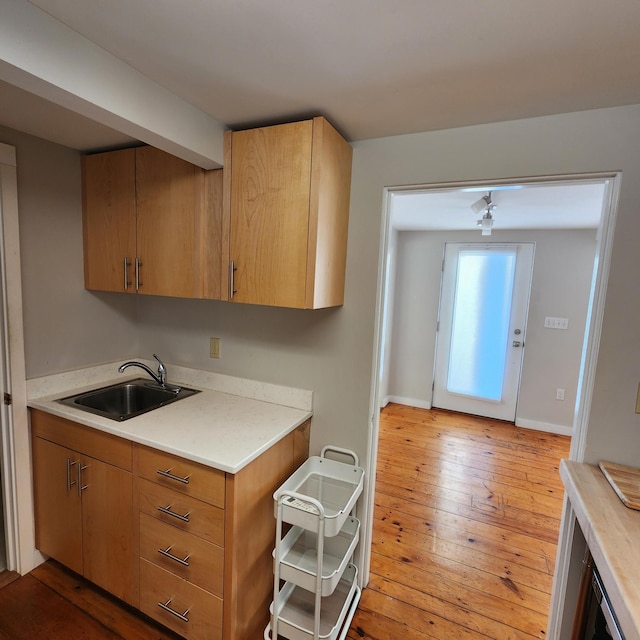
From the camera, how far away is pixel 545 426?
3918mm

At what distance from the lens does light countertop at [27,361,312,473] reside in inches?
54.9

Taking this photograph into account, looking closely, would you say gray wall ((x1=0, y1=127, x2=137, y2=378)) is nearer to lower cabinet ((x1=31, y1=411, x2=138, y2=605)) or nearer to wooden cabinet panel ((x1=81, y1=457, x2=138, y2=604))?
lower cabinet ((x1=31, y1=411, x2=138, y2=605))

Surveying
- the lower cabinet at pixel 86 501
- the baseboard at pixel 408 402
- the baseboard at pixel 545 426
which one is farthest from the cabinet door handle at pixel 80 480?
the baseboard at pixel 545 426

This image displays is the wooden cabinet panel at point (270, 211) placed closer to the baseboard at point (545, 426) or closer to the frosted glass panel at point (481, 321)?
the frosted glass panel at point (481, 321)

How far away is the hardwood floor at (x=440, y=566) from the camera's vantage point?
1.61 meters

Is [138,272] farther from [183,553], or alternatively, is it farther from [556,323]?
[556,323]

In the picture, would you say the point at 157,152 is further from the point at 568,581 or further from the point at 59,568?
the point at 568,581

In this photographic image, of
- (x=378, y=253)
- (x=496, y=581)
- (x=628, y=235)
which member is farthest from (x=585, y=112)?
(x=496, y=581)

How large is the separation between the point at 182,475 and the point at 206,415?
36 centimetres

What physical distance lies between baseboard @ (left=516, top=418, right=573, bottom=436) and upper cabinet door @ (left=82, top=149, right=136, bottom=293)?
4157 mm

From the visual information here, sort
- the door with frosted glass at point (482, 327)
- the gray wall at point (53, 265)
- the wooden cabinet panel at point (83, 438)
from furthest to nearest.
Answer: the door with frosted glass at point (482, 327)
the gray wall at point (53, 265)
the wooden cabinet panel at point (83, 438)

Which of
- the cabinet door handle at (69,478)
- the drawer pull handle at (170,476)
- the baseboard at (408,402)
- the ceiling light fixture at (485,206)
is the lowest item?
the baseboard at (408,402)

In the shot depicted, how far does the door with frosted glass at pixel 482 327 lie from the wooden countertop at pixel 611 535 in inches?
114

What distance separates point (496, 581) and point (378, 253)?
74.1 inches
